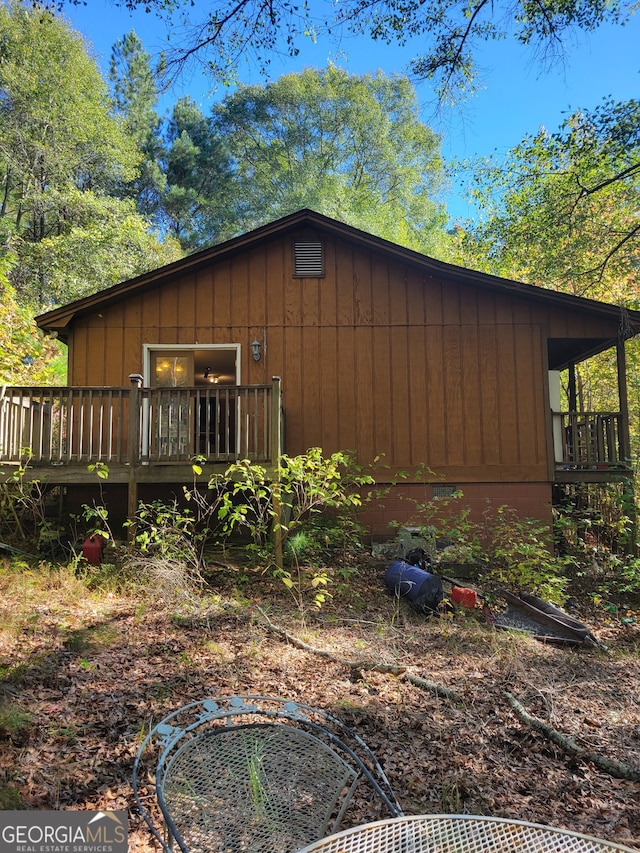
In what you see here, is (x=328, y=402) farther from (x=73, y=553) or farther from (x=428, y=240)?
(x=428, y=240)

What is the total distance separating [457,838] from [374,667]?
2.52 meters

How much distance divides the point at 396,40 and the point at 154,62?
2786 mm

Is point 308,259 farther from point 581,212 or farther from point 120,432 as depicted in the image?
point 581,212

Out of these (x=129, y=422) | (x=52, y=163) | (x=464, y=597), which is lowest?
(x=464, y=597)

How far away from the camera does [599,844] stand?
1553 mm

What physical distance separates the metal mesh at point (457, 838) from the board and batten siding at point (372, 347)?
685 centimetres

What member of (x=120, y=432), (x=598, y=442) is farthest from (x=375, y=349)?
(x=120, y=432)

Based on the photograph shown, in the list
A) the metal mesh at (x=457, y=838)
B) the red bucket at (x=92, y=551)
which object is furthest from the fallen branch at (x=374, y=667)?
the red bucket at (x=92, y=551)

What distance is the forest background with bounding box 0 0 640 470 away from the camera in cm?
524

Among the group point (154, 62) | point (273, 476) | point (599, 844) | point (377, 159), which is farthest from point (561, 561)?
point (377, 159)

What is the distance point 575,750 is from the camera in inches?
→ 118

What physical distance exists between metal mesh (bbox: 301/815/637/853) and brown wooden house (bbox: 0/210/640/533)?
6.65 m

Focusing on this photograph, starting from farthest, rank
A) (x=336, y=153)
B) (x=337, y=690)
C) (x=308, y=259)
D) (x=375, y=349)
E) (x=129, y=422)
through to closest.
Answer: (x=336, y=153), (x=308, y=259), (x=375, y=349), (x=129, y=422), (x=337, y=690)

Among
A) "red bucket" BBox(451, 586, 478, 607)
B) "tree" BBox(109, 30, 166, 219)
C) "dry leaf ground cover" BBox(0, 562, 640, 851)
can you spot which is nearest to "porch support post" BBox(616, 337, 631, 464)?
"dry leaf ground cover" BBox(0, 562, 640, 851)
